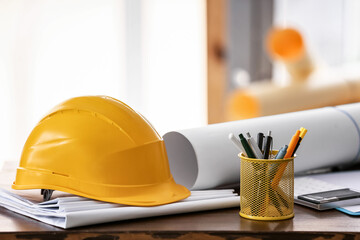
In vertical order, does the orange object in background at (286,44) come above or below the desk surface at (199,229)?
above

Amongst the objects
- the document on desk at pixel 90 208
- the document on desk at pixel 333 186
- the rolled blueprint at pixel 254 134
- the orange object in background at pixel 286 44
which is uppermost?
the orange object in background at pixel 286 44

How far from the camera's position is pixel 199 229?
2.12 ft

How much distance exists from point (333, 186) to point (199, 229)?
0.28m

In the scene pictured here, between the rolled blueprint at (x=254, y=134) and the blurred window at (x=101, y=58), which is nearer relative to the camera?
the rolled blueprint at (x=254, y=134)

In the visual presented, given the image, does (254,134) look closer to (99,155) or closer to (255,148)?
(255,148)

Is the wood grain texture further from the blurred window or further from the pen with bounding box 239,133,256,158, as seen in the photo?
the pen with bounding box 239,133,256,158

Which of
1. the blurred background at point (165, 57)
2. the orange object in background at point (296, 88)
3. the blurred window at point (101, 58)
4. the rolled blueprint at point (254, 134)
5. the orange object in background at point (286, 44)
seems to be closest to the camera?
the rolled blueprint at point (254, 134)

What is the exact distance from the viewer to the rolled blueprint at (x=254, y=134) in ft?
2.76

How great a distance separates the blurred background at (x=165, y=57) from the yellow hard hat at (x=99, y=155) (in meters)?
1.26

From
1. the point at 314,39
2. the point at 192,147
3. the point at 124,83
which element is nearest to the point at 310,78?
the point at 124,83

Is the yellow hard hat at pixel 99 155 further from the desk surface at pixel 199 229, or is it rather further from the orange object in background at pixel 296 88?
the orange object in background at pixel 296 88

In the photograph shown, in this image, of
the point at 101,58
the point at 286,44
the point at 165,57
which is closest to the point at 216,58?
the point at 165,57

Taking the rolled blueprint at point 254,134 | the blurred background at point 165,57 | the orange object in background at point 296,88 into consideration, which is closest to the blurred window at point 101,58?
the blurred background at point 165,57

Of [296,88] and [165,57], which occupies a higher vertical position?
[165,57]
